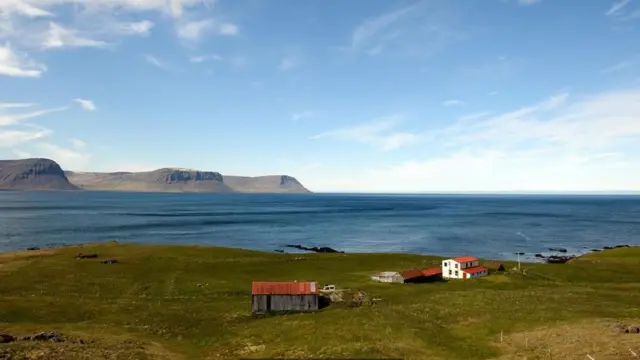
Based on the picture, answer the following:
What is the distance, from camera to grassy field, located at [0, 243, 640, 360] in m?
38.5

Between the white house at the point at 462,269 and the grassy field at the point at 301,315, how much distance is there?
260cm

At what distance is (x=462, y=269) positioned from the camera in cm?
7544

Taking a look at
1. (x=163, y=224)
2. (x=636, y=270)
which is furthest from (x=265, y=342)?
(x=163, y=224)

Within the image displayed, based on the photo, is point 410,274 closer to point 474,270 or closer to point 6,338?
point 474,270

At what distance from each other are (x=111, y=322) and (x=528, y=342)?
134 feet

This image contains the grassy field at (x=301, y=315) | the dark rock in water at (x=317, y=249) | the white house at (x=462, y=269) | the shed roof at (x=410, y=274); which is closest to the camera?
the grassy field at (x=301, y=315)

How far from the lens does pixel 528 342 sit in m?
40.5

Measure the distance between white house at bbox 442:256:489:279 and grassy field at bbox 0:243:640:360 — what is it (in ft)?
8.54

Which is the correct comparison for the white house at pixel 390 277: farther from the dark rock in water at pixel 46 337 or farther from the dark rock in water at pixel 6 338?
the dark rock in water at pixel 6 338

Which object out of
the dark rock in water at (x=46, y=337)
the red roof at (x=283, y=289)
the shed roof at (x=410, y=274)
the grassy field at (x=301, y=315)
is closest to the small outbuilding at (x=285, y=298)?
the red roof at (x=283, y=289)

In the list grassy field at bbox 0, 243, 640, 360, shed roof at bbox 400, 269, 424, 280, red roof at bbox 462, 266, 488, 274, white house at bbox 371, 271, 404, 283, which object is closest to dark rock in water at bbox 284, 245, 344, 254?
grassy field at bbox 0, 243, 640, 360

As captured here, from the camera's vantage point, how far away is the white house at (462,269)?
247 feet

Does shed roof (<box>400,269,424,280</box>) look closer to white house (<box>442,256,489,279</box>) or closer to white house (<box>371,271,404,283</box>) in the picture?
white house (<box>371,271,404,283</box>)

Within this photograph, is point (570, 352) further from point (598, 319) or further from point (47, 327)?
point (47, 327)
